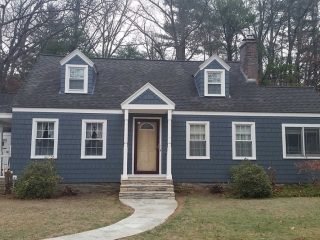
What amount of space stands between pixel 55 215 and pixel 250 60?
→ 41.2 feet

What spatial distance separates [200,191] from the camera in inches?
652

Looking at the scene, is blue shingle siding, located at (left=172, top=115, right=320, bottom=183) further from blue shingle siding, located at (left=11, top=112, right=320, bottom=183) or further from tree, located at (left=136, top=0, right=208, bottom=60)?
tree, located at (left=136, top=0, right=208, bottom=60)

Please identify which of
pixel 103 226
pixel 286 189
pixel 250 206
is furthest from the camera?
pixel 286 189

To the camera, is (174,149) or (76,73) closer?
(174,149)

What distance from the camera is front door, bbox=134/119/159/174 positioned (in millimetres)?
17188

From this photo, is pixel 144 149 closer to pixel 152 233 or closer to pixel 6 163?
pixel 6 163

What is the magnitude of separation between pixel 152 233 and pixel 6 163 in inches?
442

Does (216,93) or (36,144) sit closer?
(36,144)

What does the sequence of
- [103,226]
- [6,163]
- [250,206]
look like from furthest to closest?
[6,163] → [250,206] → [103,226]

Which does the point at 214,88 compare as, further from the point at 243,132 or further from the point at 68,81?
the point at 68,81

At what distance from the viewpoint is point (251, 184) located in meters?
14.8

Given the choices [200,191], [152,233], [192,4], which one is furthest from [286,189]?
[192,4]

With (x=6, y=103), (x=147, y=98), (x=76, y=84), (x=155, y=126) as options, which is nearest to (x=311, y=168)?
(x=155, y=126)

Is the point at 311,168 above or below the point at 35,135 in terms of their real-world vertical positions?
below
